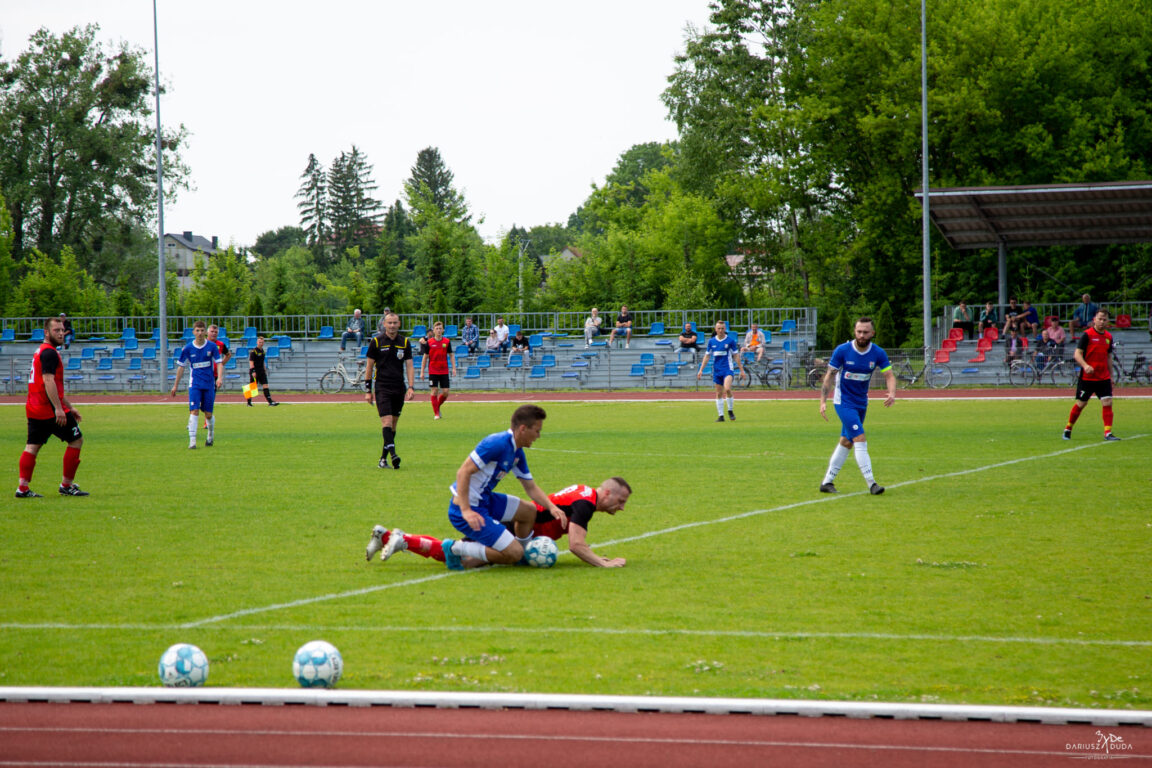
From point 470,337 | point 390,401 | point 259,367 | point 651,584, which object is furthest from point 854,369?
point 470,337

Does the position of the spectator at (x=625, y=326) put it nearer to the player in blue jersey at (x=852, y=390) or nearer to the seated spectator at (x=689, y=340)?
the seated spectator at (x=689, y=340)

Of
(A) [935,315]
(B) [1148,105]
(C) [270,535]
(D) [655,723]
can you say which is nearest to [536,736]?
(D) [655,723]

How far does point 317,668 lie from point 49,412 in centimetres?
844

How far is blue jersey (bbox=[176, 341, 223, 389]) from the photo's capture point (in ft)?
59.1

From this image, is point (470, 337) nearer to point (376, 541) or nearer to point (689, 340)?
point (689, 340)

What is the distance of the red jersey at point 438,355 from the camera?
25.7 m

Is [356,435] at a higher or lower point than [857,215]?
lower

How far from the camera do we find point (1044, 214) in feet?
125

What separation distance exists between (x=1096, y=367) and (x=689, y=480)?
833 centimetres

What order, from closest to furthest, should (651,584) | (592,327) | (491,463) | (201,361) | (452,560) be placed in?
1. (651,584)
2. (491,463)
3. (452,560)
4. (201,361)
5. (592,327)

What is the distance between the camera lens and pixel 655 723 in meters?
4.89

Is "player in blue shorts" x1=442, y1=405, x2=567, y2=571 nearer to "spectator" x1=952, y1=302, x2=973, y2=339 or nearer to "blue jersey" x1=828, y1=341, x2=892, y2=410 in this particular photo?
"blue jersey" x1=828, y1=341, x2=892, y2=410

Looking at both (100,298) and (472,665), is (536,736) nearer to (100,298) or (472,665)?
(472,665)

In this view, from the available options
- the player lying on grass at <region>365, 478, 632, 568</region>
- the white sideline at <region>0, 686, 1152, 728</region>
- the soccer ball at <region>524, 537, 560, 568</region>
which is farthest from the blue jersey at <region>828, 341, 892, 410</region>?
the white sideline at <region>0, 686, 1152, 728</region>
